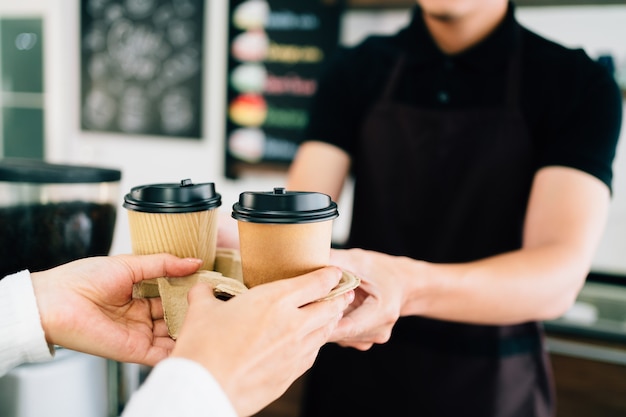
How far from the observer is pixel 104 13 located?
2.69m

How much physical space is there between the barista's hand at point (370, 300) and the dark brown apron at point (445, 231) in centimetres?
34

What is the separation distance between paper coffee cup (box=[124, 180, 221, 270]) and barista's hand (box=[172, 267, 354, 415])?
0.16 ft

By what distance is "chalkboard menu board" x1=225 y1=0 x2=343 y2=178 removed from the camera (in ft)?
7.52

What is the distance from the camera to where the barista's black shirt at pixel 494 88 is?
3.32 ft

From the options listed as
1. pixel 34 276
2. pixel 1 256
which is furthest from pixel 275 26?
pixel 34 276

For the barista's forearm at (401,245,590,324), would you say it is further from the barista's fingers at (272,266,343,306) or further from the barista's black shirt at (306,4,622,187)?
the barista's fingers at (272,266,343,306)

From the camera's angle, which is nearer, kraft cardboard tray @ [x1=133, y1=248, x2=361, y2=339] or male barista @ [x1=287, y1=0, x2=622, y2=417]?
kraft cardboard tray @ [x1=133, y1=248, x2=361, y2=339]

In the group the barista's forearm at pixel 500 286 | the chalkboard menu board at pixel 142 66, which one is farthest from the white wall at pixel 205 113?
the barista's forearm at pixel 500 286

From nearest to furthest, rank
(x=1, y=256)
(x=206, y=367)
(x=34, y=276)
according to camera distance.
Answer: (x=206, y=367)
(x=34, y=276)
(x=1, y=256)

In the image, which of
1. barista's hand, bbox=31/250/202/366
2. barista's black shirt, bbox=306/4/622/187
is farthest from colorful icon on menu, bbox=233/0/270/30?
barista's hand, bbox=31/250/202/366

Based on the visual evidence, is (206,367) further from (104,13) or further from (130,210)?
(104,13)

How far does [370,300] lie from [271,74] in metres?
1.80

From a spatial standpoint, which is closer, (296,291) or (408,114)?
(296,291)

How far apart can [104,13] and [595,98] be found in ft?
7.88
